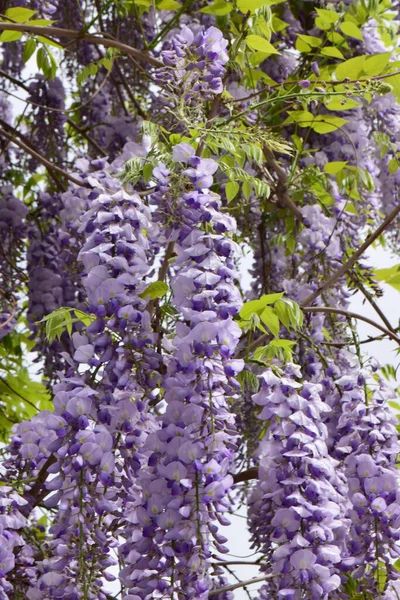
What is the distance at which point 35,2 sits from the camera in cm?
241

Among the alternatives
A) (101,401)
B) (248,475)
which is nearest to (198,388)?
(101,401)

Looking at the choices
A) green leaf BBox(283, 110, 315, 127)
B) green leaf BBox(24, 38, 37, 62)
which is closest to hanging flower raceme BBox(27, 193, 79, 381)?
green leaf BBox(24, 38, 37, 62)

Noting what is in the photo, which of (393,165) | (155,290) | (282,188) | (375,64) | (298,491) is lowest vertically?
(298,491)

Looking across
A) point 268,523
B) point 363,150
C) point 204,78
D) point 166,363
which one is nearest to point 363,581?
point 268,523

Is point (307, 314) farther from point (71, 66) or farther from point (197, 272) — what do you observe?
point (71, 66)

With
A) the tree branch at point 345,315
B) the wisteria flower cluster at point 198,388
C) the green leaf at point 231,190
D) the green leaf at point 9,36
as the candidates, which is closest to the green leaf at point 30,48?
the wisteria flower cluster at point 198,388

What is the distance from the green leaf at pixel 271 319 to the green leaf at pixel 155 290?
20 centimetres

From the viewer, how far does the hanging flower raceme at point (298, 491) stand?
4.74 feet

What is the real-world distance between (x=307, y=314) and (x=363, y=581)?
530 mm

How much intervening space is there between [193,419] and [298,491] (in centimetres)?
24

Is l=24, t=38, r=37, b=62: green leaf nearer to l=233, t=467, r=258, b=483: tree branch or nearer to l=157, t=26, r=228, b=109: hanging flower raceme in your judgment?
l=157, t=26, r=228, b=109: hanging flower raceme

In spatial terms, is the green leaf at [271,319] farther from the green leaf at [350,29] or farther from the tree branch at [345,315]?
the green leaf at [350,29]

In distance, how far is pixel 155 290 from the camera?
4.73 feet

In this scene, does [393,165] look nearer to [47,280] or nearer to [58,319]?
[47,280]
